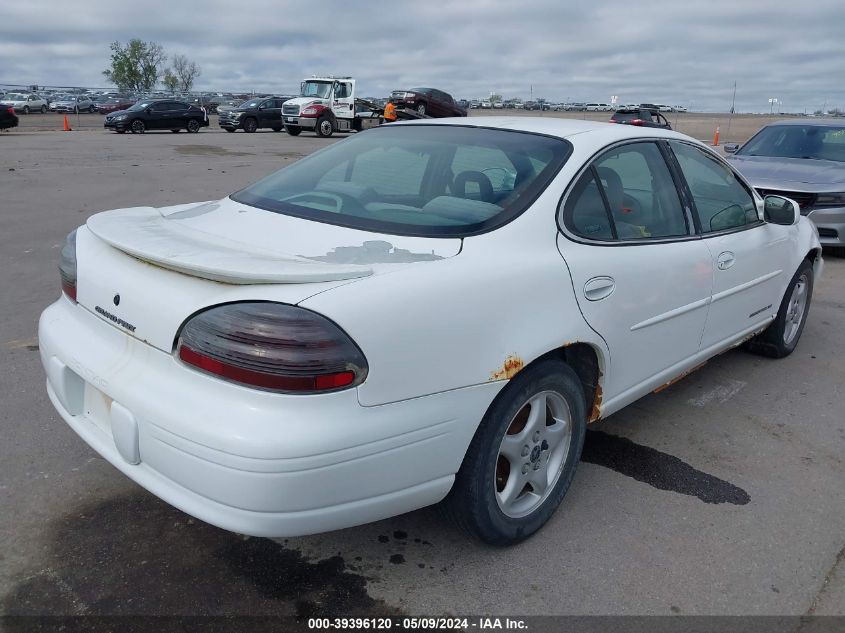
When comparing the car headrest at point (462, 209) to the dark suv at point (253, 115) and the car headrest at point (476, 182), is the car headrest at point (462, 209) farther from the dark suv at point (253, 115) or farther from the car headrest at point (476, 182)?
the dark suv at point (253, 115)

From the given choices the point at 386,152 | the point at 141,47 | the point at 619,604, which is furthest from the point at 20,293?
the point at 141,47

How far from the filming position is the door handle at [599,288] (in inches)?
107

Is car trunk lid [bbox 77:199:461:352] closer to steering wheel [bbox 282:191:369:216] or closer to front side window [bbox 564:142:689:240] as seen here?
steering wheel [bbox 282:191:369:216]

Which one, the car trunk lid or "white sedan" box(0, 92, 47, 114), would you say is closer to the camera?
the car trunk lid

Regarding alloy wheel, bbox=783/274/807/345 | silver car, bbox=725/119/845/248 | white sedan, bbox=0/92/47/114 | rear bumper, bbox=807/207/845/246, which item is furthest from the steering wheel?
white sedan, bbox=0/92/47/114

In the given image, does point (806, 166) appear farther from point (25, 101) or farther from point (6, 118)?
point (25, 101)

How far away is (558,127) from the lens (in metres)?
3.24

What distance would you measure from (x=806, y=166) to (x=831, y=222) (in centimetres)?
95

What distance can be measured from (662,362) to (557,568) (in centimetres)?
116

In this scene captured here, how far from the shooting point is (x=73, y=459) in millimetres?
3211

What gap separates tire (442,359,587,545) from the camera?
94.8 inches

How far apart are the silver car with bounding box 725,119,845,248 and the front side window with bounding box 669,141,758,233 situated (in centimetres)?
390

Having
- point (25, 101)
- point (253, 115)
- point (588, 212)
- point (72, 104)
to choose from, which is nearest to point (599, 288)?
point (588, 212)

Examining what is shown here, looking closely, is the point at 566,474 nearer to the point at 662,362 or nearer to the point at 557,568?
the point at 557,568
